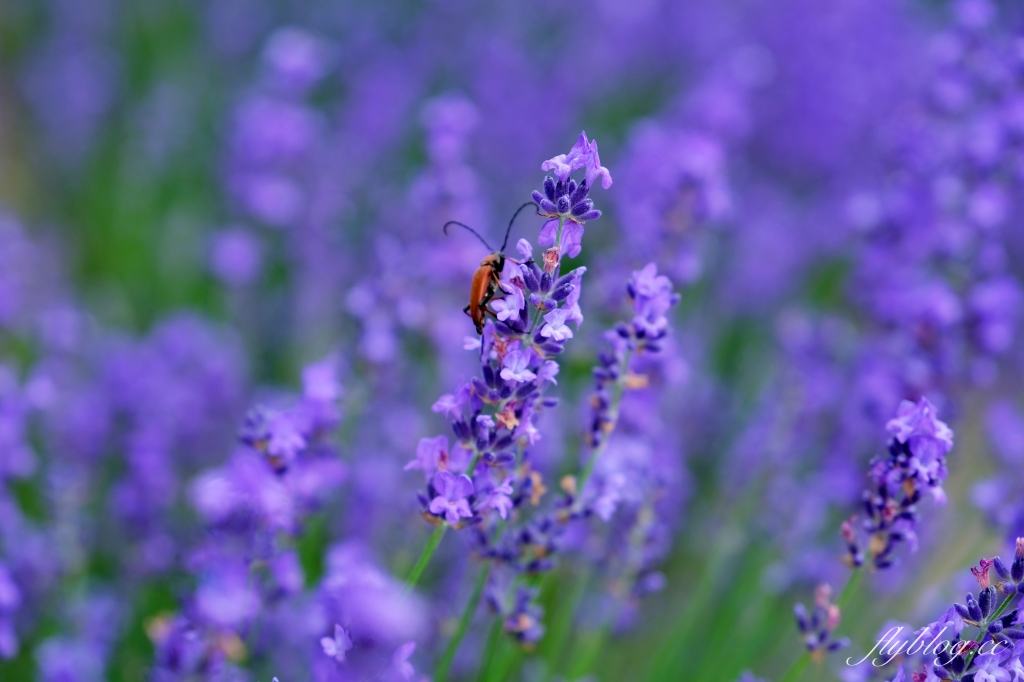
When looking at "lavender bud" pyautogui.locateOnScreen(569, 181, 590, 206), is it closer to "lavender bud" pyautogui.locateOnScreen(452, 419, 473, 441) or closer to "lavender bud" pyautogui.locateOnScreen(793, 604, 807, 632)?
"lavender bud" pyautogui.locateOnScreen(452, 419, 473, 441)

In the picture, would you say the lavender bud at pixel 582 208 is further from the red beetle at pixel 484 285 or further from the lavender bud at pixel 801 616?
the lavender bud at pixel 801 616

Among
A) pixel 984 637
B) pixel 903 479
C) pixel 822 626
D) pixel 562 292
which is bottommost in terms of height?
pixel 984 637

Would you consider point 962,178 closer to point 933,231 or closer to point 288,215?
point 933,231

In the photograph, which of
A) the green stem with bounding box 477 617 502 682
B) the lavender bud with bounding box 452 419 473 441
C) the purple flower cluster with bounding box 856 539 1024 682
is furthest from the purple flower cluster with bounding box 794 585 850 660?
the lavender bud with bounding box 452 419 473 441

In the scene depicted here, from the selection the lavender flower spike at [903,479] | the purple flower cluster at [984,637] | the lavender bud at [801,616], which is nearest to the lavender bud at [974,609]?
the purple flower cluster at [984,637]

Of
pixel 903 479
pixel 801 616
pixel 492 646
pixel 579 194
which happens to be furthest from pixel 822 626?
pixel 579 194

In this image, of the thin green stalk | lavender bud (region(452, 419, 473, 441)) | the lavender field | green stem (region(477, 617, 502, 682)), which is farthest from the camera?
the thin green stalk

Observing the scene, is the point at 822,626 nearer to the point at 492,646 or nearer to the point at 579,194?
the point at 492,646

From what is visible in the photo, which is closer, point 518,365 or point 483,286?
point 518,365

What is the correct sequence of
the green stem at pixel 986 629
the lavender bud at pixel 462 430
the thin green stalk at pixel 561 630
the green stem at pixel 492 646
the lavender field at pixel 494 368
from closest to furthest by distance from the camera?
the green stem at pixel 986 629, the lavender bud at pixel 462 430, the lavender field at pixel 494 368, the green stem at pixel 492 646, the thin green stalk at pixel 561 630
